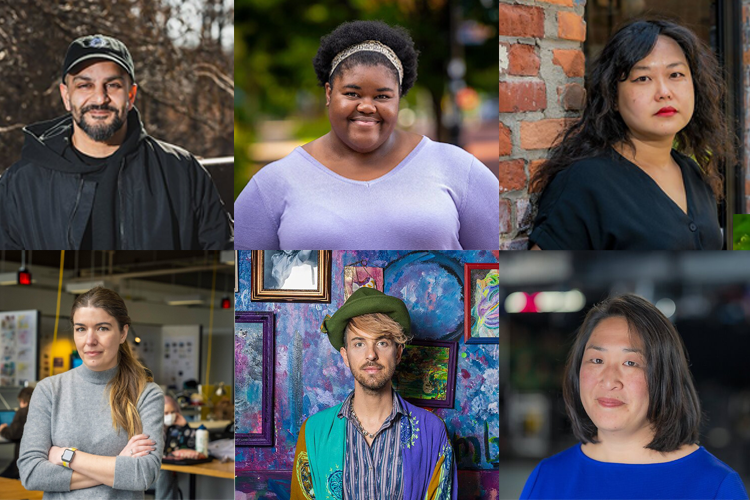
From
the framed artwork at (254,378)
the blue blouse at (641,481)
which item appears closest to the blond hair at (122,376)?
the framed artwork at (254,378)

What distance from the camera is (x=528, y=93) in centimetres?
305

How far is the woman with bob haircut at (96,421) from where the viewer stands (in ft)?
9.47

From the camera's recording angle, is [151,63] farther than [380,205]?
Yes

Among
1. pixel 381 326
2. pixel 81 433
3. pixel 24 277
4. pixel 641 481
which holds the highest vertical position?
pixel 24 277

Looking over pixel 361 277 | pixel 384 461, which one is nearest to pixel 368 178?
pixel 361 277

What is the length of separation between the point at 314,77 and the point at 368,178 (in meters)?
0.51

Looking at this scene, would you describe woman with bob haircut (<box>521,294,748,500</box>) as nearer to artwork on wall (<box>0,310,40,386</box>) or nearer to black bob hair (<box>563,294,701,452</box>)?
black bob hair (<box>563,294,701,452</box>)

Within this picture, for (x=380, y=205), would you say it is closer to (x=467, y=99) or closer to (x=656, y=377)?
(x=467, y=99)

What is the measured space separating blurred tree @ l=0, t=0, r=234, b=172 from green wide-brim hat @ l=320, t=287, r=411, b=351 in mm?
846

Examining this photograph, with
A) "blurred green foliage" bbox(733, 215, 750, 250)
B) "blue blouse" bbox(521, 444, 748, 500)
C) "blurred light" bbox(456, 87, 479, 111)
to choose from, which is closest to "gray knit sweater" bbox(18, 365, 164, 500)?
"blue blouse" bbox(521, 444, 748, 500)

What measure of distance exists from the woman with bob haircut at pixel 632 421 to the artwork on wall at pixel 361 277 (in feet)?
2.89

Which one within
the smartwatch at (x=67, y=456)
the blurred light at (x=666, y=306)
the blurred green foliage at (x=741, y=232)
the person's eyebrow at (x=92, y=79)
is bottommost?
the smartwatch at (x=67, y=456)

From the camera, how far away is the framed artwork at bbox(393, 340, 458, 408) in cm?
312

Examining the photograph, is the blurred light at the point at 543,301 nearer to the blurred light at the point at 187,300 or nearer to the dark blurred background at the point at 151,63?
the dark blurred background at the point at 151,63
